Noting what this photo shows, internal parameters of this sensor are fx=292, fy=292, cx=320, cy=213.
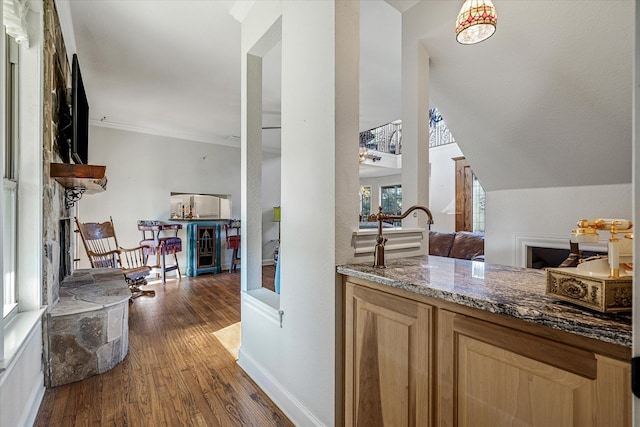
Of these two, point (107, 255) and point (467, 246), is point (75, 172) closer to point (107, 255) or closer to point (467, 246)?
point (107, 255)

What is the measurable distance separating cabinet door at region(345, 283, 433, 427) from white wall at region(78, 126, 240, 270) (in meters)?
5.12

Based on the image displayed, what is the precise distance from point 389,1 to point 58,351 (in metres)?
3.43

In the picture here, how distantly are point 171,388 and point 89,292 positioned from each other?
3.81ft

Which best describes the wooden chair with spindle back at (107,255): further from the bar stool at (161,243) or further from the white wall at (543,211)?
the white wall at (543,211)

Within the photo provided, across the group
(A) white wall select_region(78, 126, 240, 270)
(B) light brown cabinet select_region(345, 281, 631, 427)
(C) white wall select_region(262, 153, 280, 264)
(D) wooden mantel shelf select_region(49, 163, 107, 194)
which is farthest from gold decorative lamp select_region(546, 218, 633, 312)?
(C) white wall select_region(262, 153, 280, 264)

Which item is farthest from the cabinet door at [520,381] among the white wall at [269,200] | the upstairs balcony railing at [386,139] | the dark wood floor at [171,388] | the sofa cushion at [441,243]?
the upstairs balcony railing at [386,139]

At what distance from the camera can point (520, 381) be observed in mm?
795

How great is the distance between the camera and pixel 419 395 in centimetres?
106

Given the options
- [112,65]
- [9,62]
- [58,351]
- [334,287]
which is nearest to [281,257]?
[334,287]

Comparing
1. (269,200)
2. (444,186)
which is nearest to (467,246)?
(444,186)

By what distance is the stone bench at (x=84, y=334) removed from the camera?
6.44ft

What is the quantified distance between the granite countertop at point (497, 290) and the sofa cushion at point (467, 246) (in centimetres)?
297

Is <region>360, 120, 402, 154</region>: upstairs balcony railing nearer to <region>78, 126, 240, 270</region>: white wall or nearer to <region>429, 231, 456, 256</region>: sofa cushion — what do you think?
<region>429, 231, 456, 256</region>: sofa cushion

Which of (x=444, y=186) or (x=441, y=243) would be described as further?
(x=444, y=186)
